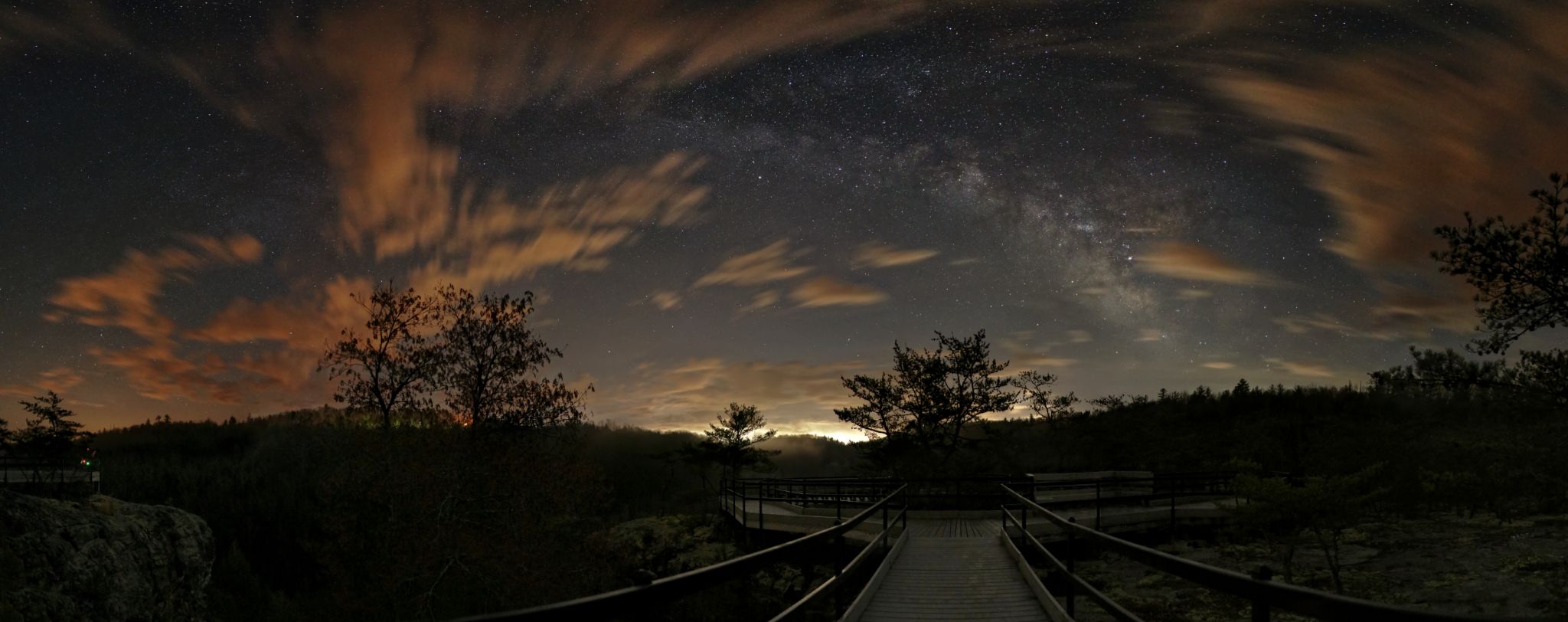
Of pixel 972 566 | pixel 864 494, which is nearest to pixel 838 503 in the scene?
pixel 972 566

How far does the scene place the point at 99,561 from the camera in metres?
17.8

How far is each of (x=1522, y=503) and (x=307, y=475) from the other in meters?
63.7

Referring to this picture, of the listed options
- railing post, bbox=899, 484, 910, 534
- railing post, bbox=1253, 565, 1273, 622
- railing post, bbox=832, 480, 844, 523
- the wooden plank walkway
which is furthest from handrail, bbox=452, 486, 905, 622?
railing post, bbox=832, 480, 844, 523

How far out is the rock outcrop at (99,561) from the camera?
15.5 metres

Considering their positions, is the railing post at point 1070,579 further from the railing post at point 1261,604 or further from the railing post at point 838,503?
the railing post at point 838,503

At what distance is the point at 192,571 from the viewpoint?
22516 mm

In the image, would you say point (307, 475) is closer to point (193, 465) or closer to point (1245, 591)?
point (193, 465)

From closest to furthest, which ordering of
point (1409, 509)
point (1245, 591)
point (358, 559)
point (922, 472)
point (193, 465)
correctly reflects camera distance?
1. point (1245, 591)
2. point (1409, 509)
3. point (358, 559)
4. point (922, 472)
5. point (193, 465)

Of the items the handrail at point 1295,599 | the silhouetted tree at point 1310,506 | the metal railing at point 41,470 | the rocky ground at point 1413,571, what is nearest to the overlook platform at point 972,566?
the handrail at point 1295,599

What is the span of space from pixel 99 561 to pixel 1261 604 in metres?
23.0

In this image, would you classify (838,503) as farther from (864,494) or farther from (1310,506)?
(864,494)

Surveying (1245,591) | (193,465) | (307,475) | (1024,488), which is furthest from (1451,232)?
(193,465)

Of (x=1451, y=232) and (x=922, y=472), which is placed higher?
(x=1451, y=232)

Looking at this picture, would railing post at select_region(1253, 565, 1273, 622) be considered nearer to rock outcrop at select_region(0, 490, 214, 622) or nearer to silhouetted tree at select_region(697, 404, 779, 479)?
rock outcrop at select_region(0, 490, 214, 622)
